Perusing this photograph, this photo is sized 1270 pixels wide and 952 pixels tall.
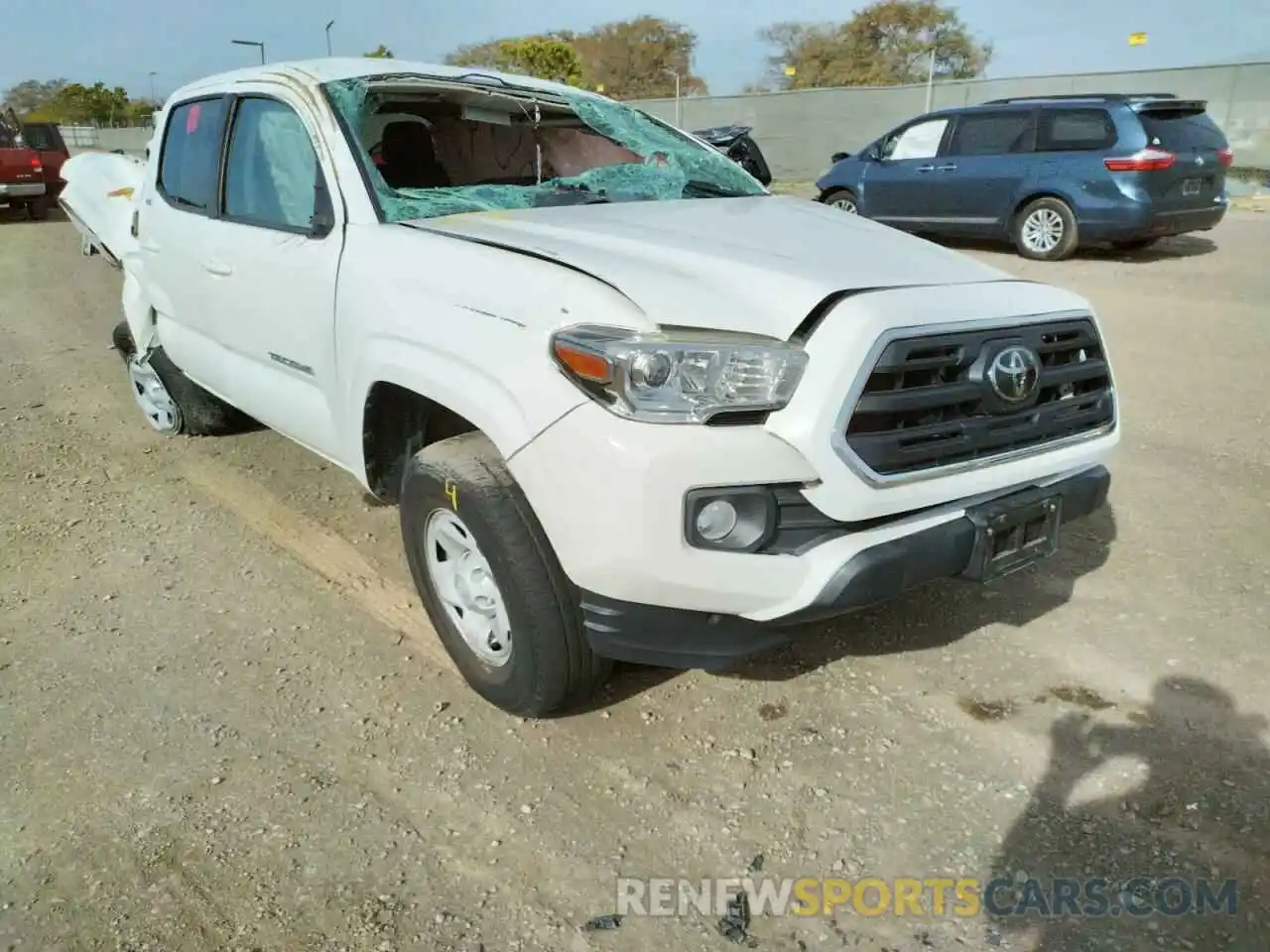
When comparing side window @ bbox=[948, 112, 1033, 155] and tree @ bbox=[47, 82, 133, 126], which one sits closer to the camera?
side window @ bbox=[948, 112, 1033, 155]

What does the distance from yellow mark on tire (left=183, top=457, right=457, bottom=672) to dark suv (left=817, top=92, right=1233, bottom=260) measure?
9.08 metres

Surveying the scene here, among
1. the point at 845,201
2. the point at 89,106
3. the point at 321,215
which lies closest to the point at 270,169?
the point at 321,215

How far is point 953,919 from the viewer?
7.27ft

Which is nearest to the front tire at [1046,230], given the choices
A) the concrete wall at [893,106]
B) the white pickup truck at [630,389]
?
the white pickup truck at [630,389]

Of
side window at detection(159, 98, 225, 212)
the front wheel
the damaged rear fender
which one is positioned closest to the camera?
side window at detection(159, 98, 225, 212)

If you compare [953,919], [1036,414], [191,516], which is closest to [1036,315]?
[1036,414]

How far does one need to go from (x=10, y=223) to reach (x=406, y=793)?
18130 millimetres

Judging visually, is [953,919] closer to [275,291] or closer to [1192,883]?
[1192,883]

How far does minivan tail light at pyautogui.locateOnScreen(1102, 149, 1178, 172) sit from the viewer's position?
996 cm

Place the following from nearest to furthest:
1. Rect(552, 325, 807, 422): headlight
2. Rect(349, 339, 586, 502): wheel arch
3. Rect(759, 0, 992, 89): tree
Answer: Rect(552, 325, 807, 422): headlight < Rect(349, 339, 586, 502): wheel arch < Rect(759, 0, 992, 89): tree

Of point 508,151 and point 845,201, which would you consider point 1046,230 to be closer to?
point 845,201

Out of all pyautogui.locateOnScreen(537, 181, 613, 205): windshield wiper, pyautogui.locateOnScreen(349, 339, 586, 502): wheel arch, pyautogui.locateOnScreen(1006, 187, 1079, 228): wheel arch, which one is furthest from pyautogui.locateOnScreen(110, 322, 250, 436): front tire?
pyautogui.locateOnScreen(1006, 187, 1079, 228): wheel arch

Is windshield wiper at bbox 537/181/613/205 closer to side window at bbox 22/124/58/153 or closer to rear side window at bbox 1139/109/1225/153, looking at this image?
rear side window at bbox 1139/109/1225/153

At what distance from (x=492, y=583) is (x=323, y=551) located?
1.57 m
